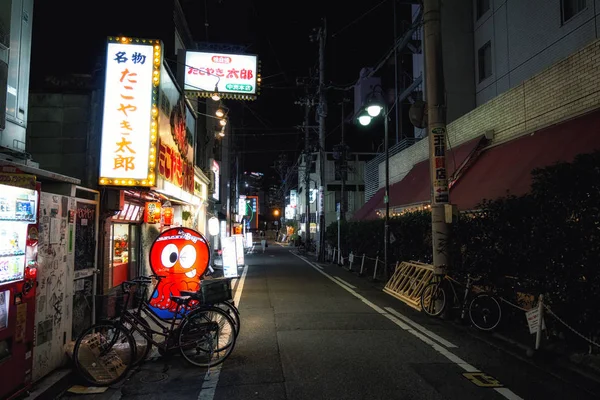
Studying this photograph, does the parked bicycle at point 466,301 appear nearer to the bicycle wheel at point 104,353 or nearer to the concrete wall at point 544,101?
the concrete wall at point 544,101

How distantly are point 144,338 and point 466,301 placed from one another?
6.80m

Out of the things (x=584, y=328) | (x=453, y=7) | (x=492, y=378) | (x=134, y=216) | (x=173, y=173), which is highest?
(x=453, y=7)

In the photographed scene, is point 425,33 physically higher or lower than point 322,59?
lower

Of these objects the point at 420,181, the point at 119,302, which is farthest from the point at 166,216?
the point at 420,181

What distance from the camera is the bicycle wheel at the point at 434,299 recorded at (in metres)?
9.80

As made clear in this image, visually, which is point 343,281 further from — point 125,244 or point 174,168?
point 125,244

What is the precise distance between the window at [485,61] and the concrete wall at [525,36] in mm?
242

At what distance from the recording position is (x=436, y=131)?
1027cm

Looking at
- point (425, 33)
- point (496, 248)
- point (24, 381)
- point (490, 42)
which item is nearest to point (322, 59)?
point (490, 42)

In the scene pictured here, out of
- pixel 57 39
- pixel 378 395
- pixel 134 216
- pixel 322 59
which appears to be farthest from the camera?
pixel 322 59

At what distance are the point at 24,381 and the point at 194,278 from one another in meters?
3.82

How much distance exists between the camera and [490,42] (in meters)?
18.9

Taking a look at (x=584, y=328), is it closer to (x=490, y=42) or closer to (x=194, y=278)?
(x=194, y=278)

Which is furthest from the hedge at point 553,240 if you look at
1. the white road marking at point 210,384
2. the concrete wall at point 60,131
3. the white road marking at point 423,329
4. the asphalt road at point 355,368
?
the concrete wall at point 60,131
